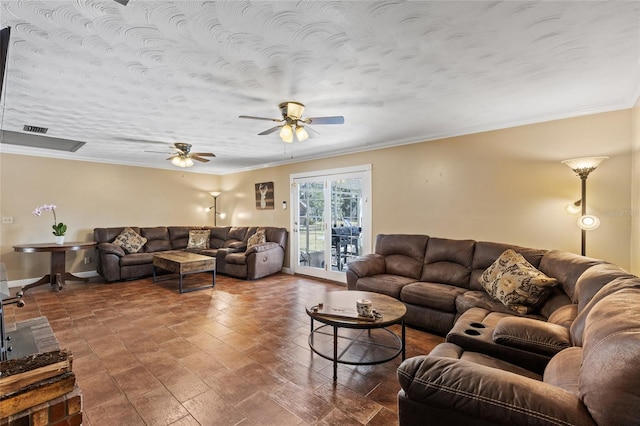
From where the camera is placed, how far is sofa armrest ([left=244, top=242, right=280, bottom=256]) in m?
5.39

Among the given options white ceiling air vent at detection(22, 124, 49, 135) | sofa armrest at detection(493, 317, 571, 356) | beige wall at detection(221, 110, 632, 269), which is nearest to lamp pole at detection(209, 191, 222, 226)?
white ceiling air vent at detection(22, 124, 49, 135)

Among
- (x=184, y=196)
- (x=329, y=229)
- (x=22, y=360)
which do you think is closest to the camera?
(x=22, y=360)

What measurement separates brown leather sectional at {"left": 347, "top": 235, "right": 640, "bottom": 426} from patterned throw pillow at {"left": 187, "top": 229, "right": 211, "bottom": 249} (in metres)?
4.88

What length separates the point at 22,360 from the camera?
1014mm

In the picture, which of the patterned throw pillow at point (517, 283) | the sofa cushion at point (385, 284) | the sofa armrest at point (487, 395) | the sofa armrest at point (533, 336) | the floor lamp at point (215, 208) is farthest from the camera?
the floor lamp at point (215, 208)

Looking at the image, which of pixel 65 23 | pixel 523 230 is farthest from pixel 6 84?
pixel 523 230

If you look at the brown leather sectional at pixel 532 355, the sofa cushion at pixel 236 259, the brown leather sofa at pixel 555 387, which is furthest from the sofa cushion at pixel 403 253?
the sofa cushion at pixel 236 259

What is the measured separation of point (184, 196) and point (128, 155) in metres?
1.82

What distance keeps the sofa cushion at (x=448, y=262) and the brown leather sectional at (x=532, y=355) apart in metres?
0.08

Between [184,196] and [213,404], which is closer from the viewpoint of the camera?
[213,404]

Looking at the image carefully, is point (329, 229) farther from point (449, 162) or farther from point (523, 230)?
point (523, 230)

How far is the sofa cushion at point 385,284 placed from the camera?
3302 millimetres

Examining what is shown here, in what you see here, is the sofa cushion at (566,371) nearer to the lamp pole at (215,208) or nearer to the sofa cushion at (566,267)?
the sofa cushion at (566,267)

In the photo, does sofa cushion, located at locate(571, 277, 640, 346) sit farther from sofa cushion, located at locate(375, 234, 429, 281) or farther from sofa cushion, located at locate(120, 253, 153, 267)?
sofa cushion, located at locate(120, 253, 153, 267)
